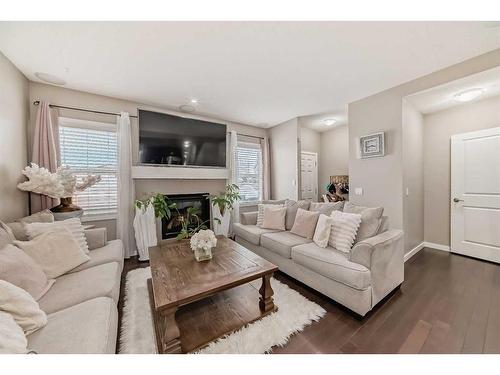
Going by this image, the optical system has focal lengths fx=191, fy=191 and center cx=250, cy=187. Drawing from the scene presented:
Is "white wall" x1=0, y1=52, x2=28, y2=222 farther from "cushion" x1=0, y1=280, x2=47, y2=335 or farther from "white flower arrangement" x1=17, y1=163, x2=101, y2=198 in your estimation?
"cushion" x1=0, y1=280, x2=47, y2=335

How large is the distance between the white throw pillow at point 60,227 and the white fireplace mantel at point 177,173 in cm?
129

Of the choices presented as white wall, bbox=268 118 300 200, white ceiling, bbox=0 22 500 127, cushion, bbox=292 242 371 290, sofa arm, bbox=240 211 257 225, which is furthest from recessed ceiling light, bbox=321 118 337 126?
cushion, bbox=292 242 371 290

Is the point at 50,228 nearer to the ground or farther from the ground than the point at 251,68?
nearer to the ground

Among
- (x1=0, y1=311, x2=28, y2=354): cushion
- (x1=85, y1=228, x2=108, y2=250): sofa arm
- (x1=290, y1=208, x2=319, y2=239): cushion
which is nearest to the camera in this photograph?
(x1=0, y1=311, x2=28, y2=354): cushion

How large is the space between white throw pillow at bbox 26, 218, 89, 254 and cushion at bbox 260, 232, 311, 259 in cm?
192

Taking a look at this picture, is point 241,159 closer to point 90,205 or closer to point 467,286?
point 90,205

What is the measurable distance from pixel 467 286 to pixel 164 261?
125 inches

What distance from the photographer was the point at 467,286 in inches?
81.0

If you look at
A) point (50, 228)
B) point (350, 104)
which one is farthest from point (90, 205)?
point (350, 104)

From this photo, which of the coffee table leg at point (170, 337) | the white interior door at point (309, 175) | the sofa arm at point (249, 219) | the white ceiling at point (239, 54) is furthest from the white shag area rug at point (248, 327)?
the white interior door at point (309, 175)

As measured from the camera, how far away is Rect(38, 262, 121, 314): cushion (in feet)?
3.98

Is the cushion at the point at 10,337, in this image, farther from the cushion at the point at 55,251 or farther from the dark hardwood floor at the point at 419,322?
the dark hardwood floor at the point at 419,322

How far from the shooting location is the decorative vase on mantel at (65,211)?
7.34ft

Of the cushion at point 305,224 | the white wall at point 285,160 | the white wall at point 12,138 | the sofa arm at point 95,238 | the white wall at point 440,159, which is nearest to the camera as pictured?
the white wall at point 12,138
